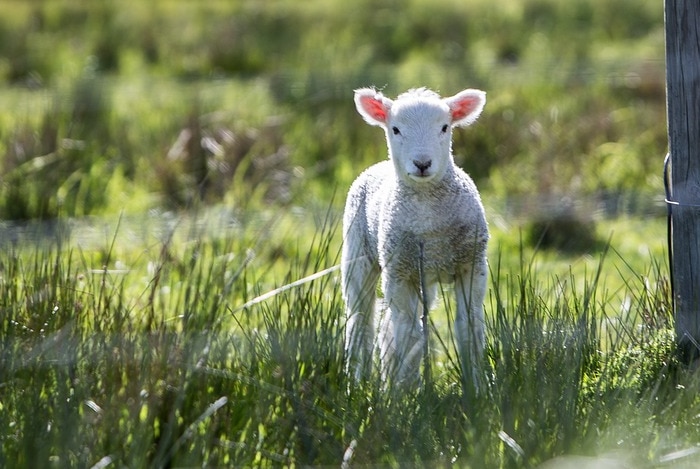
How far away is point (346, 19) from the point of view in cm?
1468

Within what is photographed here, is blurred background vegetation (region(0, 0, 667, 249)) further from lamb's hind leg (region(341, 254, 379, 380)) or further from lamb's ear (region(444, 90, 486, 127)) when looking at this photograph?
lamb's ear (region(444, 90, 486, 127))

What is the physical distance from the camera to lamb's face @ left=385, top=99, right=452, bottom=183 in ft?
13.6

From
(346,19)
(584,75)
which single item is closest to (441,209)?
(584,75)

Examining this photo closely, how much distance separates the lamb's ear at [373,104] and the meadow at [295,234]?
1.59ft

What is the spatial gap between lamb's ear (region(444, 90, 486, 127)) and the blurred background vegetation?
97 centimetres

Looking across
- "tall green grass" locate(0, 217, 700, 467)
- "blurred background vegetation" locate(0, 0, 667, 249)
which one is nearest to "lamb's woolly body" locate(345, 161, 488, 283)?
"tall green grass" locate(0, 217, 700, 467)

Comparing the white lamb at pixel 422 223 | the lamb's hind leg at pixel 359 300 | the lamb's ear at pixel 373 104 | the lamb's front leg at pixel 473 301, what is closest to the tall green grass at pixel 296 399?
the lamb's hind leg at pixel 359 300

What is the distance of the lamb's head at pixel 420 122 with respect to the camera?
4160 millimetres

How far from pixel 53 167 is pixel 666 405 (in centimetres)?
554

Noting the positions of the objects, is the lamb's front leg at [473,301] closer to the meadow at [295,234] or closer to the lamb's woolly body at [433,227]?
the lamb's woolly body at [433,227]

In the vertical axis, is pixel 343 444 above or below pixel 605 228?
above

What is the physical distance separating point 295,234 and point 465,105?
3152 mm

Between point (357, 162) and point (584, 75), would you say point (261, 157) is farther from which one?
point (584, 75)

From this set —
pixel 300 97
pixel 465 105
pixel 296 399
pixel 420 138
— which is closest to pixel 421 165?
pixel 420 138
